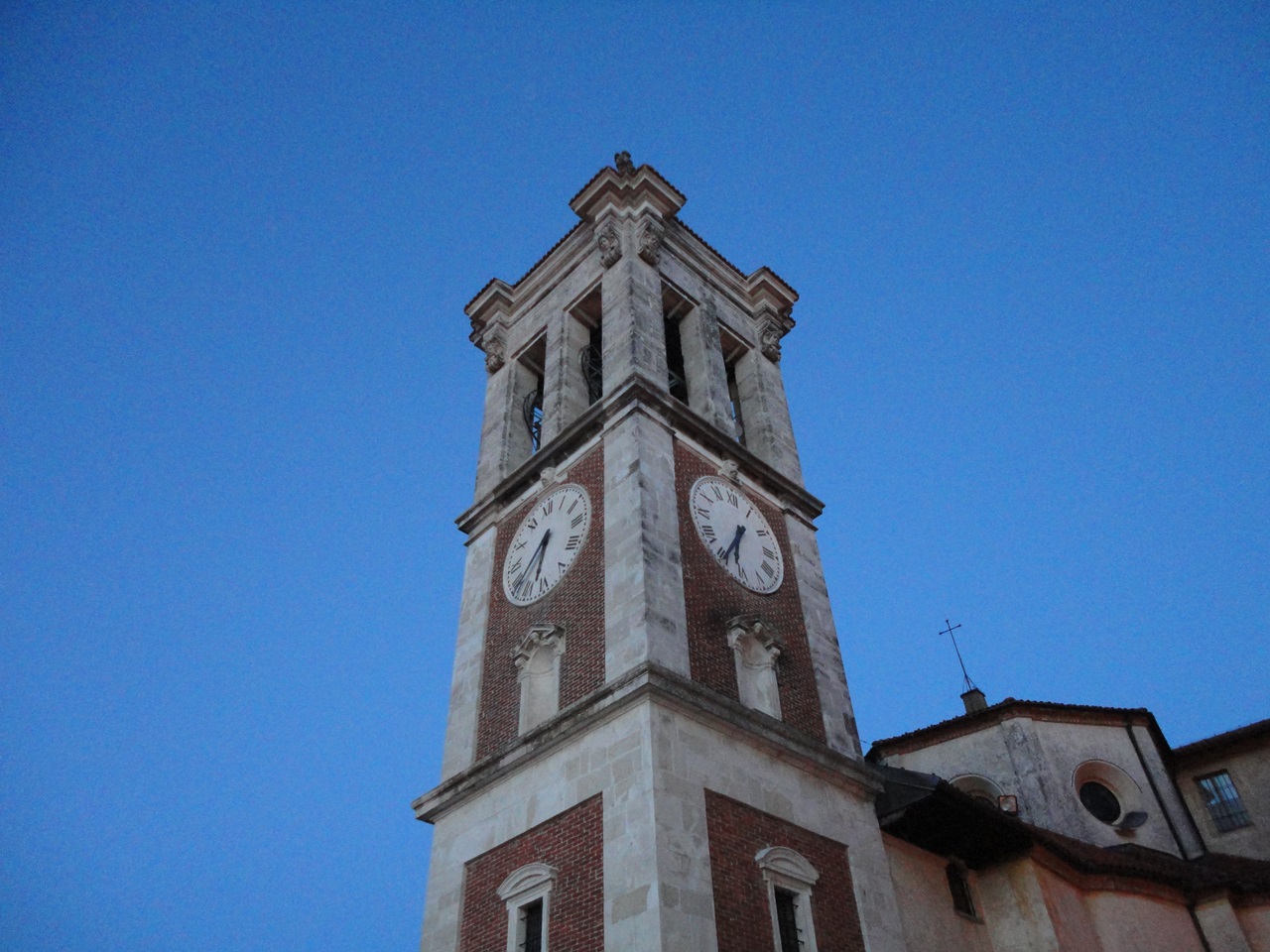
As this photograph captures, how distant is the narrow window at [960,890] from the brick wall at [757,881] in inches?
137

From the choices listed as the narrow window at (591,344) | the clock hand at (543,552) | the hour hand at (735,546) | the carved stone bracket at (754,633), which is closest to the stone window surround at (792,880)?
the carved stone bracket at (754,633)

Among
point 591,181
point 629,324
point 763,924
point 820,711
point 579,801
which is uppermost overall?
point 591,181

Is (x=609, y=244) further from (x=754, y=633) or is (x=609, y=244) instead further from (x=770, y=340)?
(x=754, y=633)

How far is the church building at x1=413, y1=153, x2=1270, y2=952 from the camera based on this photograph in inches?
529

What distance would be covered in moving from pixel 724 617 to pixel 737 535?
2302 mm

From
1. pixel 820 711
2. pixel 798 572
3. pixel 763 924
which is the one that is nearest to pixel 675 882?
pixel 763 924

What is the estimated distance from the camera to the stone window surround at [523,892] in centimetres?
1347

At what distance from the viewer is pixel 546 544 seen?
18312mm

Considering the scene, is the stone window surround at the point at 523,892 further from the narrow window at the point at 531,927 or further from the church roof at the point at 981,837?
the church roof at the point at 981,837

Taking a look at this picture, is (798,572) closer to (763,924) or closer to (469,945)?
(763,924)

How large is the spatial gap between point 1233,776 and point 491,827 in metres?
19.9

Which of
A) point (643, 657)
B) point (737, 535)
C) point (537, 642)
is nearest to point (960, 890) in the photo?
point (737, 535)

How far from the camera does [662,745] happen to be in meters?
13.3

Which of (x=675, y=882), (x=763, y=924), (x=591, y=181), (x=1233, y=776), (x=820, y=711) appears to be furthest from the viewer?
(x=1233, y=776)
